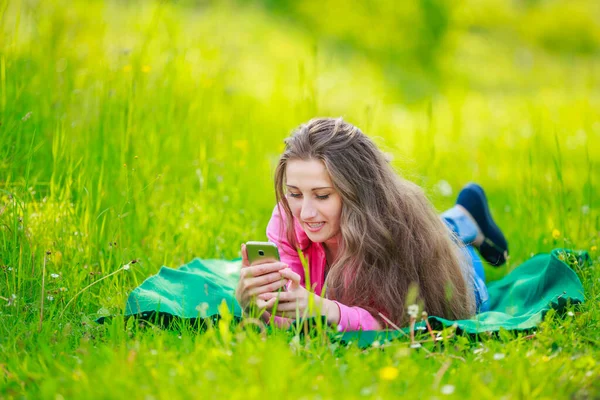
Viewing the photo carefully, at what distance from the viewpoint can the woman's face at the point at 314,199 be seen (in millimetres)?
2873

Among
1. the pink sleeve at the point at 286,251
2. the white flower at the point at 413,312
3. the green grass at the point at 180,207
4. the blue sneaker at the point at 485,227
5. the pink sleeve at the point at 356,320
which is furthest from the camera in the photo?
the blue sneaker at the point at 485,227

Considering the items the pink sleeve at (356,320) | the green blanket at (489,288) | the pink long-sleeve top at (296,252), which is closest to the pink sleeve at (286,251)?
the pink long-sleeve top at (296,252)

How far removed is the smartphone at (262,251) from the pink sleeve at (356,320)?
330 mm

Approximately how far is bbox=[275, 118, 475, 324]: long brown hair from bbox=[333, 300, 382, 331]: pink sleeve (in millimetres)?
51

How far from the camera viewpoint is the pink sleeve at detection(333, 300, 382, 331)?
275 centimetres

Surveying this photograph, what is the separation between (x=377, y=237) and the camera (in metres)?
2.93

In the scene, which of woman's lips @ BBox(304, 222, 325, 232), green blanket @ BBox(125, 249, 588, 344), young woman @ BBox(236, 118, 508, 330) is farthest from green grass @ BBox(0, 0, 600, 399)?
woman's lips @ BBox(304, 222, 325, 232)

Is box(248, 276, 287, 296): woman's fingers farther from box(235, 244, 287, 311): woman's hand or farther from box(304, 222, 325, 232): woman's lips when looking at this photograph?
box(304, 222, 325, 232): woman's lips

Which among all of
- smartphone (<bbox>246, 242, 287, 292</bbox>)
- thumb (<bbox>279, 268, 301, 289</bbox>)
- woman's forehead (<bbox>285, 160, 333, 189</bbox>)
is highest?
woman's forehead (<bbox>285, 160, 333, 189</bbox>)

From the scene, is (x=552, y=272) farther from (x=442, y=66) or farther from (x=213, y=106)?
(x=442, y=66)

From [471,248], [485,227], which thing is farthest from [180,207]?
[485,227]

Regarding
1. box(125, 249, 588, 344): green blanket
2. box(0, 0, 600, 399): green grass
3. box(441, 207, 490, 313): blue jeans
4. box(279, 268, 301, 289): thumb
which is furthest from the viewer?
box(441, 207, 490, 313): blue jeans

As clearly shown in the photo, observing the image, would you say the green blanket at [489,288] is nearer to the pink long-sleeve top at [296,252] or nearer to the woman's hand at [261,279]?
the woman's hand at [261,279]

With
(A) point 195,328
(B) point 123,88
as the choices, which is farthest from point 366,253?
(B) point 123,88
